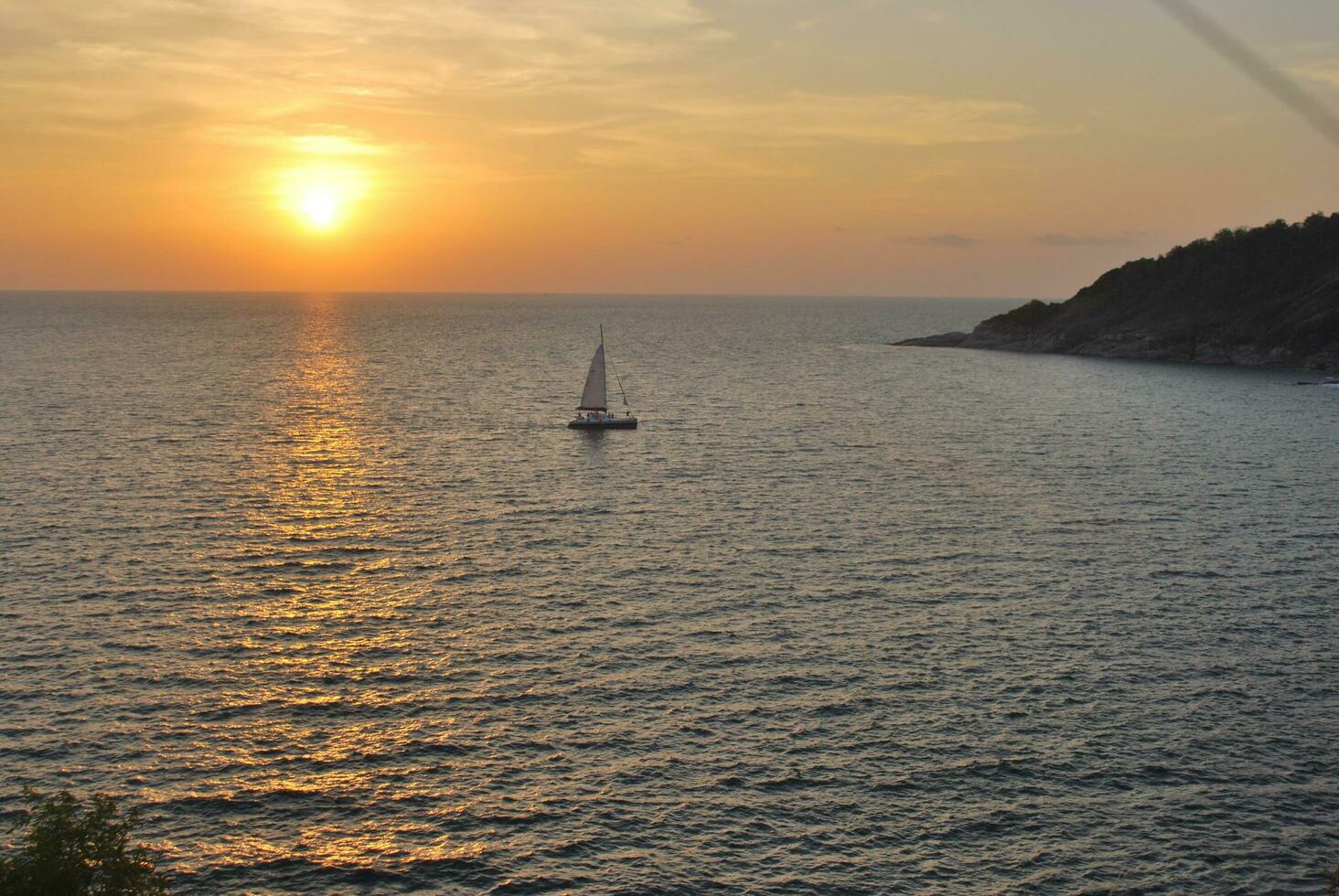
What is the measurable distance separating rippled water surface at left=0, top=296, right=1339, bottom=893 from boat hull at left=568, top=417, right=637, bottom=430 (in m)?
24.1

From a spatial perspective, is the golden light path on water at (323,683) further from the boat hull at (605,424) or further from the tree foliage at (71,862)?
the boat hull at (605,424)

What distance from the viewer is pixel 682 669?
5875 cm

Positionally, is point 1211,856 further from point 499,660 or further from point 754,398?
point 754,398

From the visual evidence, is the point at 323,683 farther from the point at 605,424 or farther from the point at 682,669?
the point at 605,424

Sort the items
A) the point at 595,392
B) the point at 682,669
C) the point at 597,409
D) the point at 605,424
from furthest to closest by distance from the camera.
A: the point at 595,392 → the point at 597,409 → the point at 605,424 → the point at 682,669

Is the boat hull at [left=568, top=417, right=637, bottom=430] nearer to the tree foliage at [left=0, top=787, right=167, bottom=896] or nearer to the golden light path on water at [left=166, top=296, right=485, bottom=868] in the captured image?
the golden light path on water at [left=166, top=296, right=485, bottom=868]

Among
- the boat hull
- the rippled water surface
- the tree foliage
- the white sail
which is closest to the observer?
the tree foliage

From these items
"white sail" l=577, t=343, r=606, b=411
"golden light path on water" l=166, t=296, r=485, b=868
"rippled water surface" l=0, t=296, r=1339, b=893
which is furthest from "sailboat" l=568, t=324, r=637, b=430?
"golden light path on water" l=166, t=296, r=485, b=868

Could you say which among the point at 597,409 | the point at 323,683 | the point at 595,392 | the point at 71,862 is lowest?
the point at 323,683

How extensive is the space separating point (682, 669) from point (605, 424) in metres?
82.6

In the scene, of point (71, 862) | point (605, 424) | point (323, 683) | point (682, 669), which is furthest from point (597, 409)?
point (71, 862)

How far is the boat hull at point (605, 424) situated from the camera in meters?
140

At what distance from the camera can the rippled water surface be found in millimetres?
43156

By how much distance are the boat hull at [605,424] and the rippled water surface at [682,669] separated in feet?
79.1
